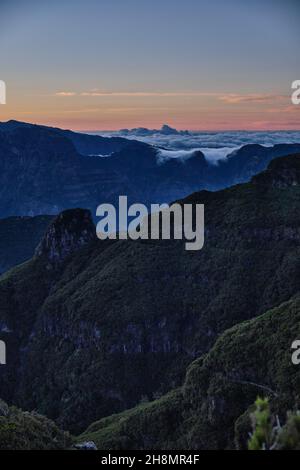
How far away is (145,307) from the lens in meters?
142

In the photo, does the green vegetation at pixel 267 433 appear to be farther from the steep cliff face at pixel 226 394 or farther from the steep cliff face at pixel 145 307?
the steep cliff face at pixel 145 307

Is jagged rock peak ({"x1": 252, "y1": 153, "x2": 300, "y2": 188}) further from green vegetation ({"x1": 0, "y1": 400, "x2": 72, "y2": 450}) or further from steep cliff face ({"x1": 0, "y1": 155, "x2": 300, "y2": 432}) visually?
green vegetation ({"x1": 0, "y1": 400, "x2": 72, "y2": 450})

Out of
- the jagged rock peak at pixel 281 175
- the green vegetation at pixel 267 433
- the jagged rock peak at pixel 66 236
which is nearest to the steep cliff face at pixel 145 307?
the jagged rock peak at pixel 281 175

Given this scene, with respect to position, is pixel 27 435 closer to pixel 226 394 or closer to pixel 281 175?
pixel 226 394

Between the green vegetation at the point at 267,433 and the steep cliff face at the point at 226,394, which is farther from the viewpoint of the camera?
the steep cliff face at the point at 226,394

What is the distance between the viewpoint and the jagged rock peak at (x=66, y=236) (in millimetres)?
184625

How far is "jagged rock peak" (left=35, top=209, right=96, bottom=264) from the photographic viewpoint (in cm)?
18462

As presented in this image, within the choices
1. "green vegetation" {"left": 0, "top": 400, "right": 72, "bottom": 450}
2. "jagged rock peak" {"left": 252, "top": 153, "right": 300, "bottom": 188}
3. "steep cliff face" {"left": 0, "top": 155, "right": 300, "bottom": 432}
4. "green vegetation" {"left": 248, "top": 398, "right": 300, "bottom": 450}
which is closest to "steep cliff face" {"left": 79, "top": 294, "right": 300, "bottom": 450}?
"green vegetation" {"left": 0, "top": 400, "right": 72, "bottom": 450}

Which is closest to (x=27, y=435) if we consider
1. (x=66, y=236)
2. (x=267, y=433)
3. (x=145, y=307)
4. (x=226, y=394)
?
(x=226, y=394)

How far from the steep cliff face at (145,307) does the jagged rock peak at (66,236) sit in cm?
1487

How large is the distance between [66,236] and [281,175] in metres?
77.6

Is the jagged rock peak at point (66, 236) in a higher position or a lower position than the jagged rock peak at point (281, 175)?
lower

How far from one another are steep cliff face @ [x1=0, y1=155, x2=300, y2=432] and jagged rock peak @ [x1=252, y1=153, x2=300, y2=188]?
4652mm
